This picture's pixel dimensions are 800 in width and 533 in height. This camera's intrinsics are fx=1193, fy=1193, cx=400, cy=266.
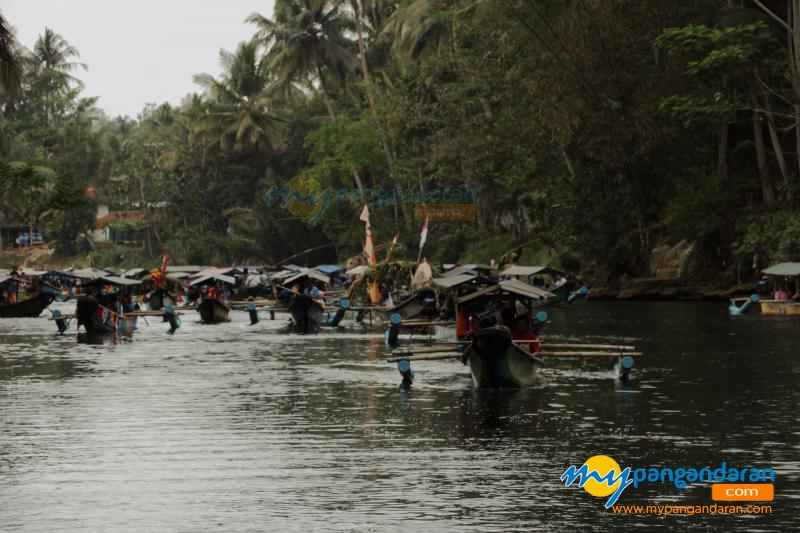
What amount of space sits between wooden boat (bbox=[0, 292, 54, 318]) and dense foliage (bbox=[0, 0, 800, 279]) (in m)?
4.92

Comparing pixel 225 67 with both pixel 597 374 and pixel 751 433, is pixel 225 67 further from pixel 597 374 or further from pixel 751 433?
pixel 751 433

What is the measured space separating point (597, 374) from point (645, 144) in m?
27.5

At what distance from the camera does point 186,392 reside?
2300 cm

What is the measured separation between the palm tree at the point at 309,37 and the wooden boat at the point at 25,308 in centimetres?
3125

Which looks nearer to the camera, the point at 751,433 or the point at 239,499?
the point at 239,499

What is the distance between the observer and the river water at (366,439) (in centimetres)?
1216

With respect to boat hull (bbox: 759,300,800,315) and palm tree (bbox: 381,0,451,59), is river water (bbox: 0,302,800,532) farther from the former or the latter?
palm tree (bbox: 381,0,451,59)

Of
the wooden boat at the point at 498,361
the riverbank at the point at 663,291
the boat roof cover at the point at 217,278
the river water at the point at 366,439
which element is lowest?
the river water at the point at 366,439

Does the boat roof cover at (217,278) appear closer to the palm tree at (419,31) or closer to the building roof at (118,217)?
the palm tree at (419,31)

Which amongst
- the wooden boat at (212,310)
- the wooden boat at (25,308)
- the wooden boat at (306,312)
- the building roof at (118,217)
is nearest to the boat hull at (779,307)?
the wooden boat at (306,312)

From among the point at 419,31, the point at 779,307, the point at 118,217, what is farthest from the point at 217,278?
the point at 118,217

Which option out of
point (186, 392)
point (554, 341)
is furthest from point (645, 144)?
point (186, 392)

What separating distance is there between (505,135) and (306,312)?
20.6 m

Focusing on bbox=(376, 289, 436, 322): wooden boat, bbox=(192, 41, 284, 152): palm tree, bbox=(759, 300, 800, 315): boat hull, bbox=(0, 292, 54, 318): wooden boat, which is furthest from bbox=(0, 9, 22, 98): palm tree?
bbox=(192, 41, 284, 152): palm tree
